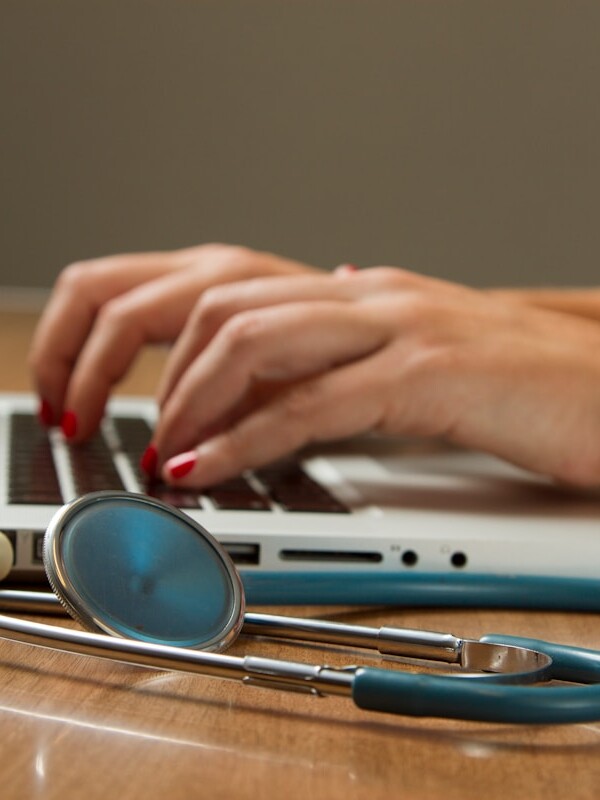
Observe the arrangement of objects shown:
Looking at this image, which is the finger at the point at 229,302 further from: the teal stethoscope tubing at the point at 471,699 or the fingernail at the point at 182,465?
the teal stethoscope tubing at the point at 471,699

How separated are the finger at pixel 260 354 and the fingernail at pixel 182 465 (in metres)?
0.05

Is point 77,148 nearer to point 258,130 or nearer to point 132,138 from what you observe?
point 132,138

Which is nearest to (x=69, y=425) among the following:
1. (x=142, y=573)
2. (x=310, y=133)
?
(x=142, y=573)

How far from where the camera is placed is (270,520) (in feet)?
1.70

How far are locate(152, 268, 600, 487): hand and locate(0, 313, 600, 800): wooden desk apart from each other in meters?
0.30

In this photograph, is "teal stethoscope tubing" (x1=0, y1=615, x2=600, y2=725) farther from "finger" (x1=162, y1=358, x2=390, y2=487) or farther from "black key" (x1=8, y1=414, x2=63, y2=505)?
"finger" (x1=162, y1=358, x2=390, y2=487)

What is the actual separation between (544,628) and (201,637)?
6.0 inches

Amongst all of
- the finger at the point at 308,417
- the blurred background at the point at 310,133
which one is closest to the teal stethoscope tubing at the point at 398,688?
the finger at the point at 308,417

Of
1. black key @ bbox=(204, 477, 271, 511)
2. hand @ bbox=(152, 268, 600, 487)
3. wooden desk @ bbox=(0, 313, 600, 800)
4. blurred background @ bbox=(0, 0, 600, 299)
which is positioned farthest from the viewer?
blurred background @ bbox=(0, 0, 600, 299)

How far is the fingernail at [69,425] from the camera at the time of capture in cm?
84

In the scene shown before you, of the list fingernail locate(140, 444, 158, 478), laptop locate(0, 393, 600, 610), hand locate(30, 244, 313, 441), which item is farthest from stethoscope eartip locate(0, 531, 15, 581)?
hand locate(30, 244, 313, 441)

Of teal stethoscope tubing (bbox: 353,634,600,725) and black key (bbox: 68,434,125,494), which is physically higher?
teal stethoscope tubing (bbox: 353,634,600,725)

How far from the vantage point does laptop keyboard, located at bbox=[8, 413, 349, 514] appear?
56 centimetres

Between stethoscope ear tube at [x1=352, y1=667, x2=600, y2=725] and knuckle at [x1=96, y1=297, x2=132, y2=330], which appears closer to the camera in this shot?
stethoscope ear tube at [x1=352, y1=667, x2=600, y2=725]
